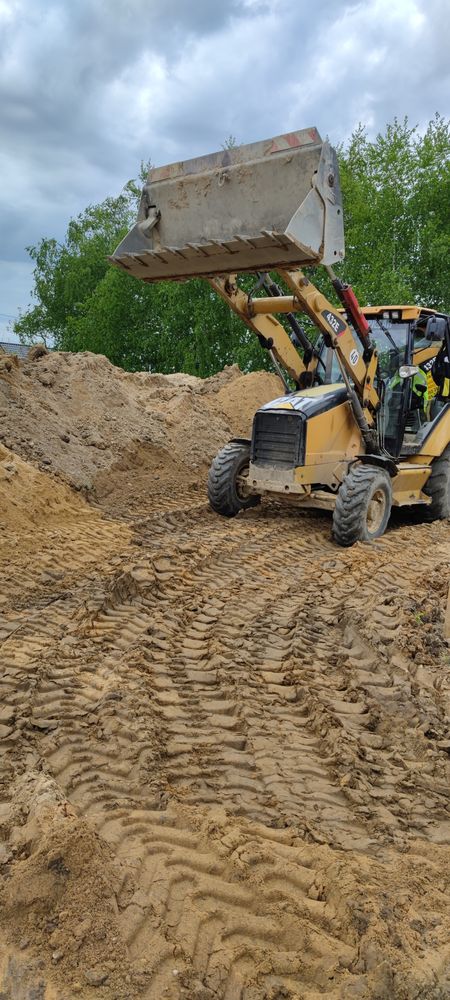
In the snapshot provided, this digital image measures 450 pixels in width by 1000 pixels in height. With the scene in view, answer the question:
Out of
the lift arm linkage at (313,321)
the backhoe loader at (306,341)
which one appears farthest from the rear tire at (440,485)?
the lift arm linkage at (313,321)

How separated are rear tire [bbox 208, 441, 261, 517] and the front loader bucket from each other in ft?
7.40

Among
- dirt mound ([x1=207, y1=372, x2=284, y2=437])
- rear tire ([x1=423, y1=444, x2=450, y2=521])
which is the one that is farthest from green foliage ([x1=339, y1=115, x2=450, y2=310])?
rear tire ([x1=423, y1=444, x2=450, y2=521])

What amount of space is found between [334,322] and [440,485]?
2.75 m

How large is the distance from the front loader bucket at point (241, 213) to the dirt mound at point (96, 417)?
3565 millimetres

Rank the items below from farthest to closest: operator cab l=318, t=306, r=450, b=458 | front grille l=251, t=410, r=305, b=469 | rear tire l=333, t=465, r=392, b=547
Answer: operator cab l=318, t=306, r=450, b=458 → front grille l=251, t=410, r=305, b=469 → rear tire l=333, t=465, r=392, b=547

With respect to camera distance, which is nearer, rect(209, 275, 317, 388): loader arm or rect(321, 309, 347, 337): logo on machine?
rect(321, 309, 347, 337): logo on machine

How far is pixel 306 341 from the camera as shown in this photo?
8.62m

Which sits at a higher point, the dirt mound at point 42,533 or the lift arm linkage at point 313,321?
the lift arm linkage at point 313,321

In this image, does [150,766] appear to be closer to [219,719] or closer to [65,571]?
[219,719]

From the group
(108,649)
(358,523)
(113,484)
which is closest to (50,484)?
(113,484)

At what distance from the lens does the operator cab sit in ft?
27.2

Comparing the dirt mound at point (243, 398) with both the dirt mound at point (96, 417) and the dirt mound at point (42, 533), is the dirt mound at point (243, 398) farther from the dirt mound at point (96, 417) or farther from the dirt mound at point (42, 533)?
the dirt mound at point (42, 533)

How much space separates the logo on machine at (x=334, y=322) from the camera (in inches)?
287

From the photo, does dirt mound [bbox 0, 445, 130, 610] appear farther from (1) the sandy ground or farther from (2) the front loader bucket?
(2) the front loader bucket
